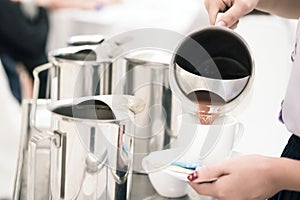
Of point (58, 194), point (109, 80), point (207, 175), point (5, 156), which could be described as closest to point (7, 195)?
point (5, 156)

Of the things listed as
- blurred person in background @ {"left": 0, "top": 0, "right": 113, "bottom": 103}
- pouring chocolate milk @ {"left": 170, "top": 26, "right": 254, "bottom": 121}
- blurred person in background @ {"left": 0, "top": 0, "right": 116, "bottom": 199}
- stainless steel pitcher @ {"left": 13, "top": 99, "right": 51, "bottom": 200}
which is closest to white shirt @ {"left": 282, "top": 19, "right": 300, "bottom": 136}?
pouring chocolate milk @ {"left": 170, "top": 26, "right": 254, "bottom": 121}

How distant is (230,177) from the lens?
77cm

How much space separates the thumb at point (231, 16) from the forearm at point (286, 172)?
233 mm

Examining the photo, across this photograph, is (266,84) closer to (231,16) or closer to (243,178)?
(231,16)

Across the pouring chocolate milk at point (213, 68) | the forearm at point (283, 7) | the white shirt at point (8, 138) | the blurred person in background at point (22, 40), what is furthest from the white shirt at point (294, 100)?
the blurred person in background at point (22, 40)

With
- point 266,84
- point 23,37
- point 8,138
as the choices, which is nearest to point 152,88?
point 266,84

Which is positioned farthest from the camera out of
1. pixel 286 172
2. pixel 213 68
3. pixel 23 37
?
pixel 23 37

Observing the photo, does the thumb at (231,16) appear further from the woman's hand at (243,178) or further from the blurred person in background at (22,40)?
the blurred person in background at (22,40)

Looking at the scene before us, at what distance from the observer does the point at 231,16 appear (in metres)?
0.90

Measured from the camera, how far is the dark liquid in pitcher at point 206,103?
88 centimetres

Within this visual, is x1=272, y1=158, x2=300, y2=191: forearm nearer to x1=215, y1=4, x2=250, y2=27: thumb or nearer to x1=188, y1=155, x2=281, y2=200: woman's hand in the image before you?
x1=188, y1=155, x2=281, y2=200: woman's hand

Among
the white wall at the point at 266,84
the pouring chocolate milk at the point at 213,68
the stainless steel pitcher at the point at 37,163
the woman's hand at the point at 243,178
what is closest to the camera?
the woman's hand at the point at 243,178

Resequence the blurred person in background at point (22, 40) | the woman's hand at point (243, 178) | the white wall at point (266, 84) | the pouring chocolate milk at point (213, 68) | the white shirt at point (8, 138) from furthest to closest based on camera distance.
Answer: the blurred person in background at point (22, 40), the white shirt at point (8, 138), the white wall at point (266, 84), the pouring chocolate milk at point (213, 68), the woman's hand at point (243, 178)

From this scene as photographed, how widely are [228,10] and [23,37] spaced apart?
6.24ft
